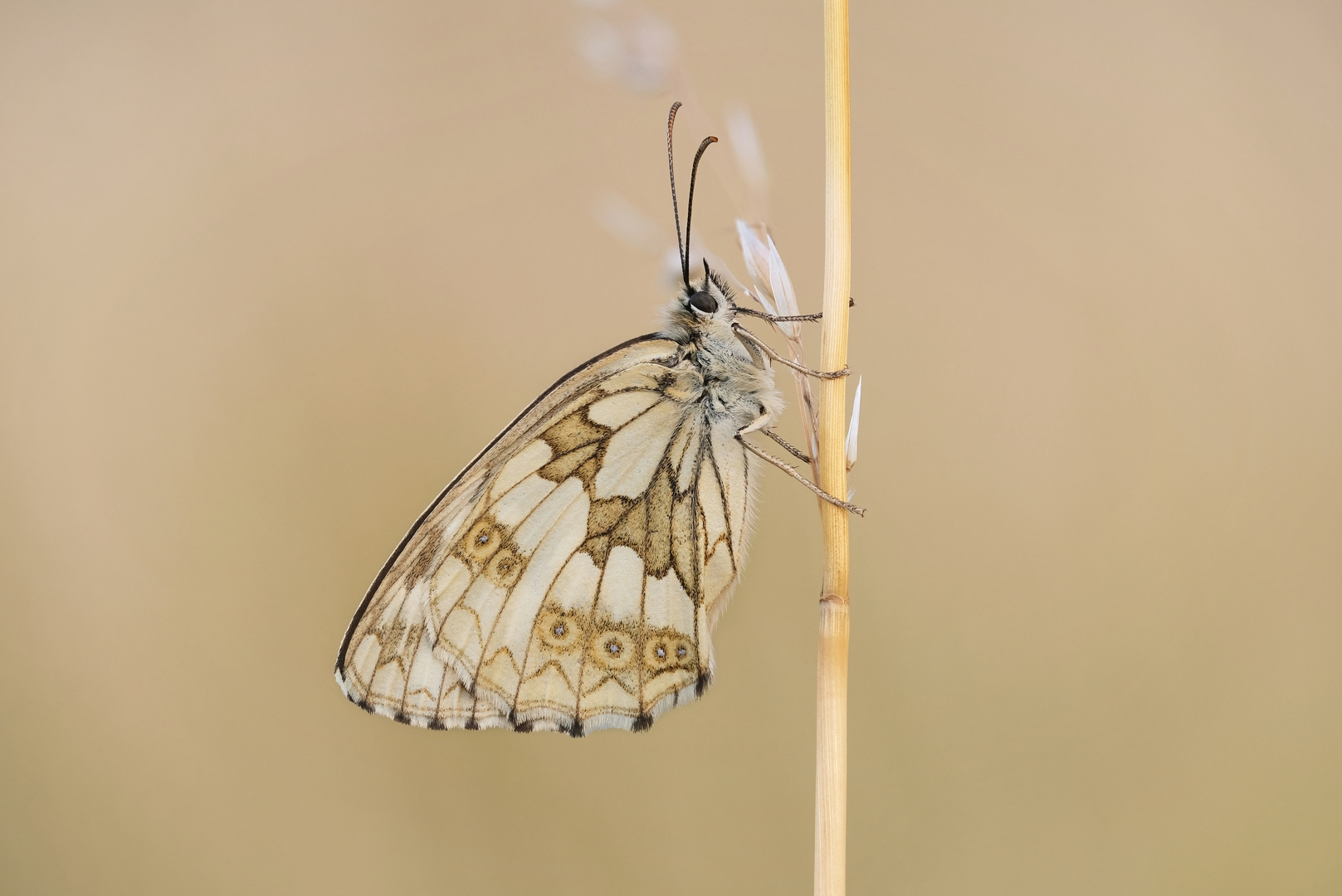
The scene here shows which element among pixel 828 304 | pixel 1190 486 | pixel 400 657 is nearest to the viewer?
pixel 828 304

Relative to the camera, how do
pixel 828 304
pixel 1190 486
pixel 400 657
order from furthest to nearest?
pixel 1190 486 → pixel 400 657 → pixel 828 304

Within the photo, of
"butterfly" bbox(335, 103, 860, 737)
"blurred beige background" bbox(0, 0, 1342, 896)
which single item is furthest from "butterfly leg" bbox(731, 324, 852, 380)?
"blurred beige background" bbox(0, 0, 1342, 896)

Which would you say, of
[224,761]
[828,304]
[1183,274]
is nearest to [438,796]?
[224,761]

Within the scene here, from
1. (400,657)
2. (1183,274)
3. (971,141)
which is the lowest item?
(400,657)

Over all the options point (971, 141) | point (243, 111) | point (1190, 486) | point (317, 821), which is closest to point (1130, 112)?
point (971, 141)

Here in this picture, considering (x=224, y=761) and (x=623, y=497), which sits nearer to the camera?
(x=623, y=497)

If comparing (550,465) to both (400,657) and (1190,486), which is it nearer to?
(400,657)

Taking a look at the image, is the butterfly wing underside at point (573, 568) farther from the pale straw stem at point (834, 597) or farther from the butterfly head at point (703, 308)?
the pale straw stem at point (834, 597)

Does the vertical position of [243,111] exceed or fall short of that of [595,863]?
it exceeds it
